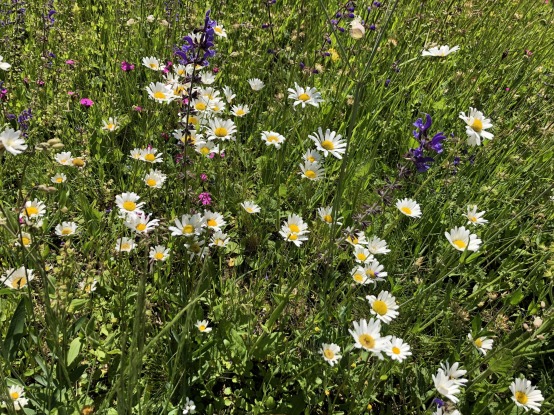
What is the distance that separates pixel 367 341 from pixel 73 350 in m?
1.01

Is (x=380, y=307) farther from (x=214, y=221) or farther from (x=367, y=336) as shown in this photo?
(x=214, y=221)

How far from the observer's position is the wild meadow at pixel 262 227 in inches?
61.5

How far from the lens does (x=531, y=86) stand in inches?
128

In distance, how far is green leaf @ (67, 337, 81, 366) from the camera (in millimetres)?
1518

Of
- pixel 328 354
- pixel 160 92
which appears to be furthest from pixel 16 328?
pixel 160 92

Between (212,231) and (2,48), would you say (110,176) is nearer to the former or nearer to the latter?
(212,231)

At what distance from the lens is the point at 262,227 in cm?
236

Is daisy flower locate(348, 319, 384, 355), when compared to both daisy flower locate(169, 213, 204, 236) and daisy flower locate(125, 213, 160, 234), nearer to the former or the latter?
daisy flower locate(169, 213, 204, 236)

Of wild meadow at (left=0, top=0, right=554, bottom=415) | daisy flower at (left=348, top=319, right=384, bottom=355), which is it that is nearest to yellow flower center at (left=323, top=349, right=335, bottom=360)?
wild meadow at (left=0, top=0, right=554, bottom=415)

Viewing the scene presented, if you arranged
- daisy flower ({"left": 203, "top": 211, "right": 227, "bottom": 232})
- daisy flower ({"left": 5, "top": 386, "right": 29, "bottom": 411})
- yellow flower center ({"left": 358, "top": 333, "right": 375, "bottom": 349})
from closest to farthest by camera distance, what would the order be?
daisy flower ({"left": 5, "top": 386, "right": 29, "bottom": 411}), yellow flower center ({"left": 358, "top": 333, "right": 375, "bottom": 349}), daisy flower ({"left": 203, "top": 211, "right": 227, "bottom": 232})

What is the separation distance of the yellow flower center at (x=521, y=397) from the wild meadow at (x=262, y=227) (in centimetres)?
4

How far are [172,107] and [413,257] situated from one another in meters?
1.48

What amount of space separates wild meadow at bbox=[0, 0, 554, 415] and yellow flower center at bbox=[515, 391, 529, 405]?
35 millimetres

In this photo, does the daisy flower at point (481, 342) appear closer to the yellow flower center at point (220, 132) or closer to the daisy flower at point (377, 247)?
the daisy flower at point (377, 247)
